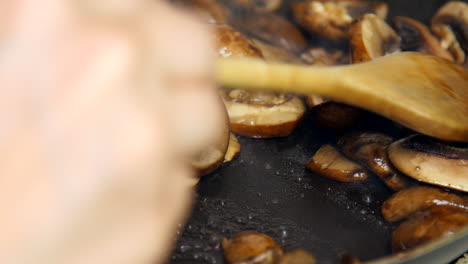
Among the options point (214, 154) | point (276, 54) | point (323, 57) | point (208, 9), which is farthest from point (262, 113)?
point (208, 9)

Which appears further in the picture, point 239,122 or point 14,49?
point 239,122

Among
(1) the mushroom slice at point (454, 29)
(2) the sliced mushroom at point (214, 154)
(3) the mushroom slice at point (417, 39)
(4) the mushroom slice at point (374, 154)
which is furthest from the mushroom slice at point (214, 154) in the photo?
(1) the mushroom slice at point (454, 29)

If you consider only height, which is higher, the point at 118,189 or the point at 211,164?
the point at 118,189

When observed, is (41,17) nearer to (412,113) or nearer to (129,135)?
(129,135)

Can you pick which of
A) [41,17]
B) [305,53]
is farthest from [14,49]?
[305,53]

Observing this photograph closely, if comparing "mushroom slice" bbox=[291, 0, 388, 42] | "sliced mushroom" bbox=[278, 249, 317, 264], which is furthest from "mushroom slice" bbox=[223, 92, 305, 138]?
"sliced mushroom" bbox=[278, 249, 317, 264]

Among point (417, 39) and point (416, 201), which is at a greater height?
point (417, 39)

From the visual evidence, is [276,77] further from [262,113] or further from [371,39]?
[371,39]
